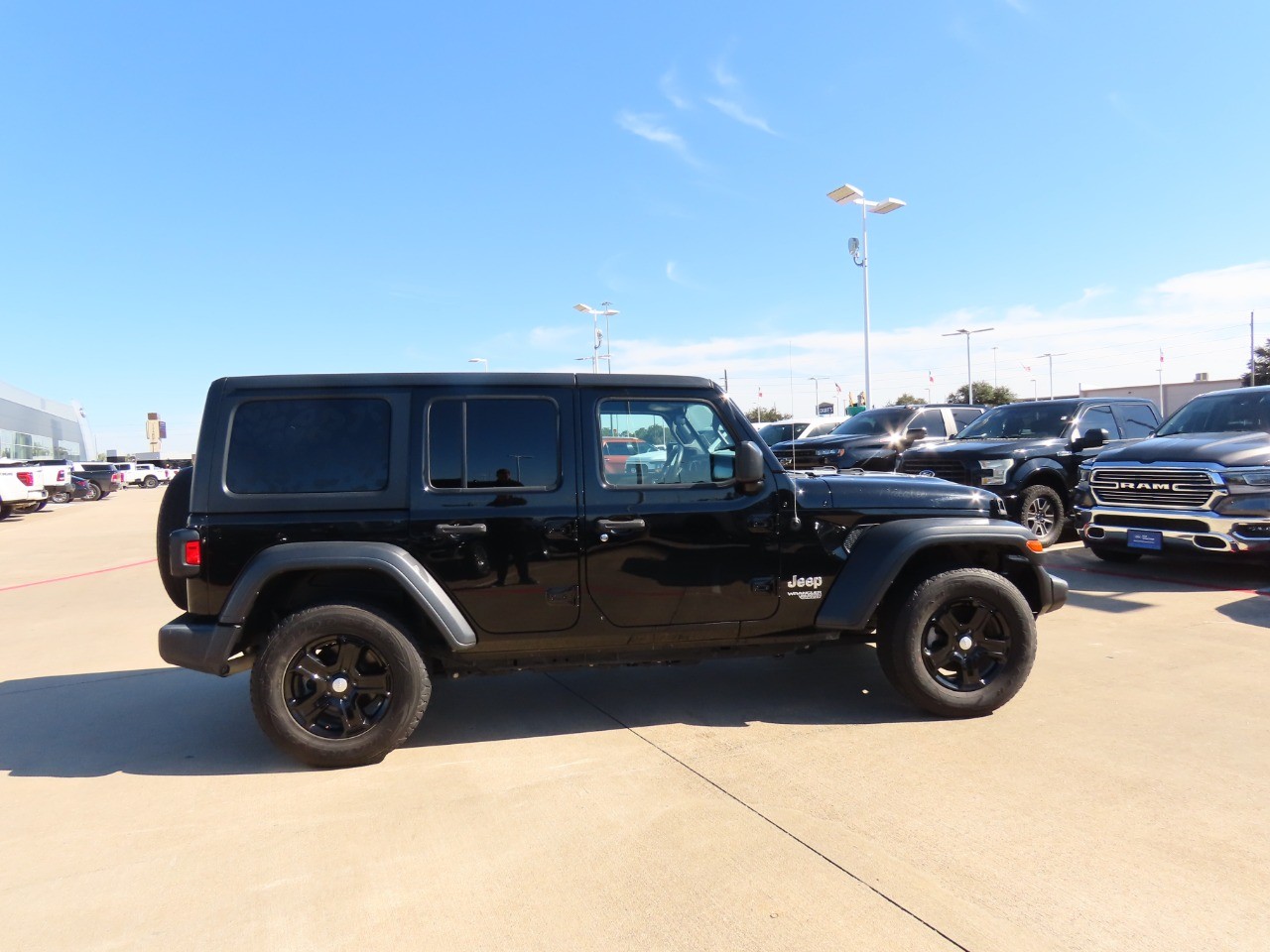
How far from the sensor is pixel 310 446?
396 centimetres

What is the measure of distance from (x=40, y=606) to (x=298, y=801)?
A: 6696 mm

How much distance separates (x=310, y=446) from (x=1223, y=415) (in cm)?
897

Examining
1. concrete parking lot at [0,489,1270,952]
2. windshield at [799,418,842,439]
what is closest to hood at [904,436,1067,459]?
concrete parking lot at [0,489,1270,952]

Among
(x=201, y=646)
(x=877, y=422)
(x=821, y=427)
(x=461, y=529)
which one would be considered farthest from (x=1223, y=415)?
(x=821, y=427)

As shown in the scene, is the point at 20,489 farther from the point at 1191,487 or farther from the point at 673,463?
the point at 1191,487

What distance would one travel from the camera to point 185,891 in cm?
284

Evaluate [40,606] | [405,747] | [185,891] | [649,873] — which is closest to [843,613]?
[649,873]

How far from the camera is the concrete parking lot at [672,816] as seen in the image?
2.58 meters

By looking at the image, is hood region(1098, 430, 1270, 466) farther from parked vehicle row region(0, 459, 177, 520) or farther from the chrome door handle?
parked vehicle row region(0, 459, 177, 520)

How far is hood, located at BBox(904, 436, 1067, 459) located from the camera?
9750mm

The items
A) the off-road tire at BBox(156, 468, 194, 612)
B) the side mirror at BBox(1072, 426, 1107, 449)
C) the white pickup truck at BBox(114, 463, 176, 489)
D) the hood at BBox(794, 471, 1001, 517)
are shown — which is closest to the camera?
the off-road tire at BBox(156, 468, 194, 612)

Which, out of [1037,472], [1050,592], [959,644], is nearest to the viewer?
[959,644]

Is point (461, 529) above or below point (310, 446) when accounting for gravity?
below

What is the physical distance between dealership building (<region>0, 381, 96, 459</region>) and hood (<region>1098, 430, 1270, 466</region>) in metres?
55.2
